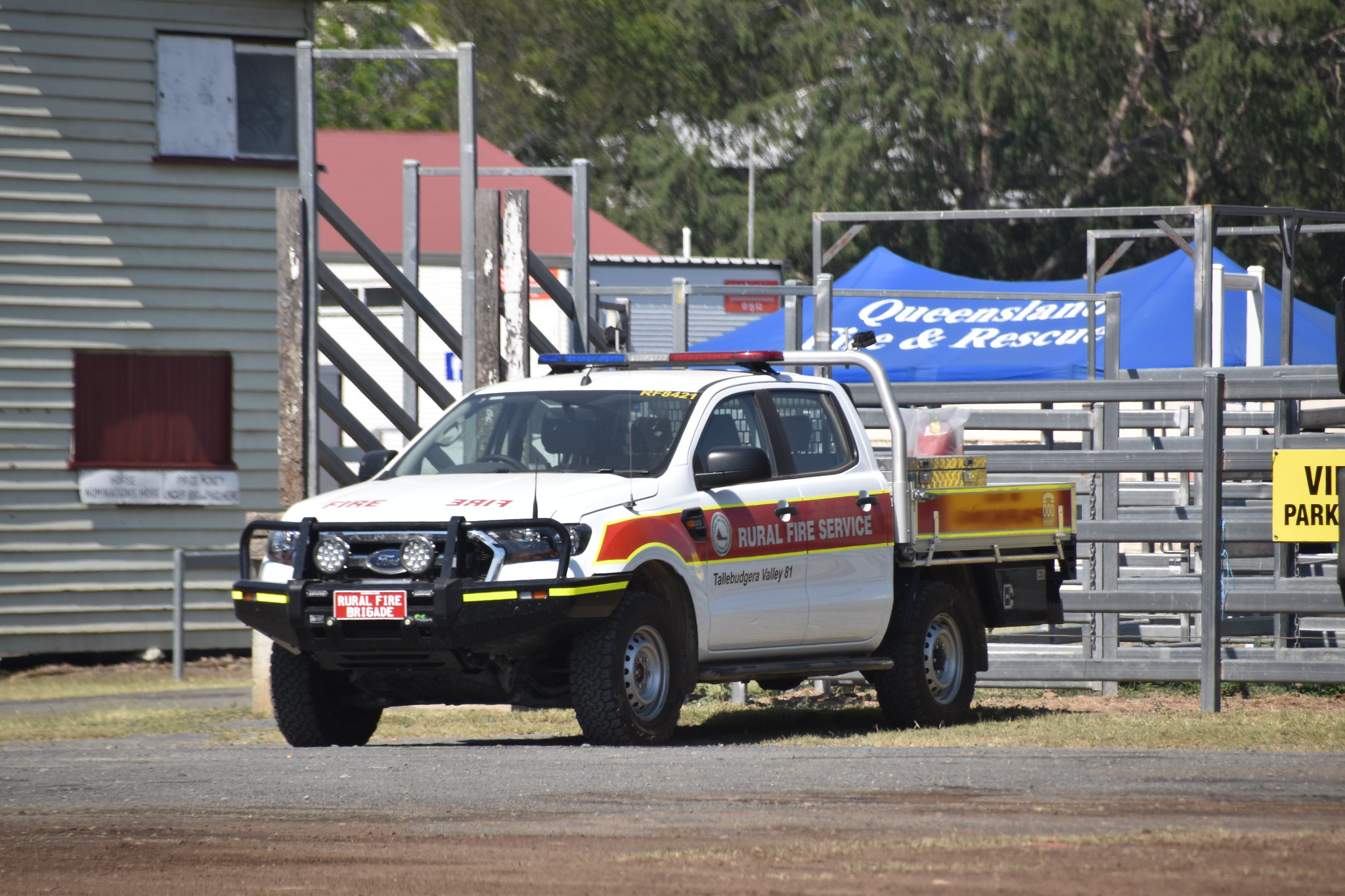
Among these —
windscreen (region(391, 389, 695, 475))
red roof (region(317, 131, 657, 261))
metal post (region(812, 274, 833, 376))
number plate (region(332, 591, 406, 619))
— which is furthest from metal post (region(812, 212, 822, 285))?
red roof (region(317, 131, 657, 261))

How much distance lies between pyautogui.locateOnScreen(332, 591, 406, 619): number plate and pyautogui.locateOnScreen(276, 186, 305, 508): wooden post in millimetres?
3120

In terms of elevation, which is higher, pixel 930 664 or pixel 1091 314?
pixel 1091 314

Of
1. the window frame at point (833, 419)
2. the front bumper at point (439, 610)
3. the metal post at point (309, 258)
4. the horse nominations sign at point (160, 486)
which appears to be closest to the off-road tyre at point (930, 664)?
the window frame at point (833, 419)

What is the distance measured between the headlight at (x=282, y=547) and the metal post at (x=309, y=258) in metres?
2.42

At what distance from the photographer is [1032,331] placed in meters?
21.5

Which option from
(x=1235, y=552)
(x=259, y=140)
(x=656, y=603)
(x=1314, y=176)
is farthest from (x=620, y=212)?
(x=656, y=603)

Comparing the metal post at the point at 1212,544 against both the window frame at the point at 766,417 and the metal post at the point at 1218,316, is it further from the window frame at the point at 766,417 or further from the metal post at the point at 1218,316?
the metal post at the point at 1218,316

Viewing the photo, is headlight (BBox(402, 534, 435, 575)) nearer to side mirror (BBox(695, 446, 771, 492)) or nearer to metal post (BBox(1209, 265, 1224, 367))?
side mirror (BBox(695, 446, 771, 492))

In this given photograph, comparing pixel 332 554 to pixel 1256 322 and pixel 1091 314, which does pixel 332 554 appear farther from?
pixel 1256 322

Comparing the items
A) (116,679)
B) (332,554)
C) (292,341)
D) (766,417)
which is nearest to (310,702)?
(332,554)

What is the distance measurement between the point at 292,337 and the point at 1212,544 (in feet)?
18.1

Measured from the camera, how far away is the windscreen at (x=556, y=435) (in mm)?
9242

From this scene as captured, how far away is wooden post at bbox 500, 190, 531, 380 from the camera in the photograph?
1170 centimetres

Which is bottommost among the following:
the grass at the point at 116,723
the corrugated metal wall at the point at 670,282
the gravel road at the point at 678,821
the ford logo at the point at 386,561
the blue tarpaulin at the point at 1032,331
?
the grass at the point at 116,723
